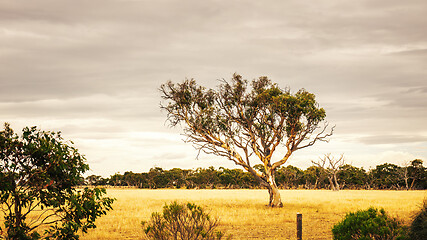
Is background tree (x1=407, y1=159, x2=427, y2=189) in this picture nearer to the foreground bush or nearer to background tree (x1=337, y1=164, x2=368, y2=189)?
background tree (x1=337, y1=164, x2=368, y2=189)

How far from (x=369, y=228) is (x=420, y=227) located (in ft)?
5.97

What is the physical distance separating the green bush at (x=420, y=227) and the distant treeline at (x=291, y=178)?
80.1m

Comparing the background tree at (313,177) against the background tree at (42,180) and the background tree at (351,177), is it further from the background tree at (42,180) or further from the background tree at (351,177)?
the background tree at (42,180)

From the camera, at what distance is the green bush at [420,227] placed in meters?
10.8

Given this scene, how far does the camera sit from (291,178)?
102 m

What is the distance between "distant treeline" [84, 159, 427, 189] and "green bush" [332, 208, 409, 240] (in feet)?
260

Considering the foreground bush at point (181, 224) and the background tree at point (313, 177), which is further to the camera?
the background tree at point (313, 177)

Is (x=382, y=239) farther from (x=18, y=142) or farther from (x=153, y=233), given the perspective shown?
(x=18, y=142)

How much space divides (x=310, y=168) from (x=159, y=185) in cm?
4427

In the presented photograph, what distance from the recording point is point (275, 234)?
16.6 meters

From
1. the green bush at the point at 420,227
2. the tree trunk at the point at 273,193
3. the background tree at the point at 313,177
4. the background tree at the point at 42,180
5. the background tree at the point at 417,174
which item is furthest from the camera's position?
the background tree at the point at 313,177

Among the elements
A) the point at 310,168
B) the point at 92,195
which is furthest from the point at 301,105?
the point at 310,168

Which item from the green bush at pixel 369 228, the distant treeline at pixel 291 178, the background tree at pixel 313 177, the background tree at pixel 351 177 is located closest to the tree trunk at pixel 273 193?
the green bush at pixel 369 228

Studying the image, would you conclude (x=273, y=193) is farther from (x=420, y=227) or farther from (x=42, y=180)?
(x=42, y=180)
